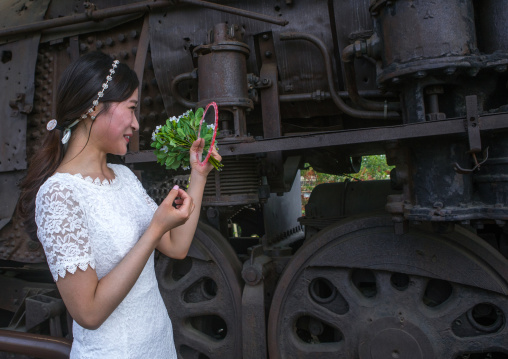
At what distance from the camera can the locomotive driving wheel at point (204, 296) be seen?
2.67 metres

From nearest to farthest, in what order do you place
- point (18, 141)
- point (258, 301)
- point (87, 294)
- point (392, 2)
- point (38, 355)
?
point (87, 294), point (38, 355), point (392, 2), point (258, 301), point (18, 141)

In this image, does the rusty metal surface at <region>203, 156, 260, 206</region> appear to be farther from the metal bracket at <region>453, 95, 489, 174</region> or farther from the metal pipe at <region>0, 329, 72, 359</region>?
the metal bracket at <region>453, 95, 489, 174</region>

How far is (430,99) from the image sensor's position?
6.74ft

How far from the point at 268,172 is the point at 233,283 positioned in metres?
0.69

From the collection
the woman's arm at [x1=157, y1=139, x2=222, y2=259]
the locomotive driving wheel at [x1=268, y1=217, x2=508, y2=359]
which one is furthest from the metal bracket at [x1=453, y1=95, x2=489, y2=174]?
the woman's arm at [x1=157, y1=139, x2=222, y2=259]

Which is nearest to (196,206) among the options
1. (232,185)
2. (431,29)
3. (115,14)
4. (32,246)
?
(232,185)

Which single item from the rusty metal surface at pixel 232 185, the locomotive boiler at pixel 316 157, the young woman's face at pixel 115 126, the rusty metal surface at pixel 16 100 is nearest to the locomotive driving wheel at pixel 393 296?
the locomotive boiler at pixel 316 157

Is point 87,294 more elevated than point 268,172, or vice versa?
point 268,172

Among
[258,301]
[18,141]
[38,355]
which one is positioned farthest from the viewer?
[18,141]

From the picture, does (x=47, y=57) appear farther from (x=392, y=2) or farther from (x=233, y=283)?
(x=392, y=2)

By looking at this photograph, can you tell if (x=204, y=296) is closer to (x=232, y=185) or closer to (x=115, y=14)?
(x=232, y=185)

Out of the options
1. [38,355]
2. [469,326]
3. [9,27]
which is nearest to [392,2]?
[469,326]

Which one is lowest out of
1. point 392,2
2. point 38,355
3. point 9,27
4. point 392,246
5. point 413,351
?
point 413,351

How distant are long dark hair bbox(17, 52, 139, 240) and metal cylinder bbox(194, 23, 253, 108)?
79 centimetres
